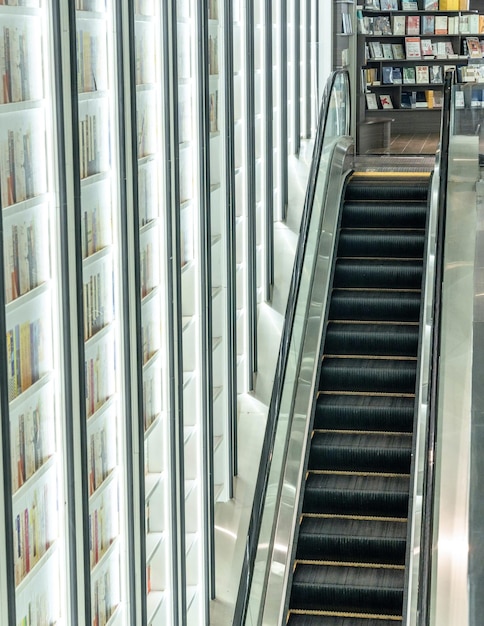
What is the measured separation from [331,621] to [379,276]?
336 centimetres

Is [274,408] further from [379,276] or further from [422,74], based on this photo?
[422,74]

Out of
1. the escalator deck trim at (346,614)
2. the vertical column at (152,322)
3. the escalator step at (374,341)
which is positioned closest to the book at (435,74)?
the escalator step at (374,341)

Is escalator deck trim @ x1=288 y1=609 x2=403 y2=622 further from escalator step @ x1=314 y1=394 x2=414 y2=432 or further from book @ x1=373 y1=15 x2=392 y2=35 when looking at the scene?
book @ x1=373 y1=15 x2=392 y2=35

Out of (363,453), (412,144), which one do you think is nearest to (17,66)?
(363,453)

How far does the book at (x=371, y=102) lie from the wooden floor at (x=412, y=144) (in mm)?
548

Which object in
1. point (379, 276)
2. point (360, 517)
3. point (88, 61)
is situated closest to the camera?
point (88, 61)

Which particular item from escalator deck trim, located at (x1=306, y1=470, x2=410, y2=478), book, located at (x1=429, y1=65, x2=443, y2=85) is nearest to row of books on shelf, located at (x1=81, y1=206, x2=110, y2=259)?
escalator deck trim, located at (x1=306, y1=470, x2=410, y2=478)

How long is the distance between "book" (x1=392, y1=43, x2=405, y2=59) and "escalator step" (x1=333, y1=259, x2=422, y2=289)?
6747 millimetres

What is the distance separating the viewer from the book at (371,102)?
1460 centimetres

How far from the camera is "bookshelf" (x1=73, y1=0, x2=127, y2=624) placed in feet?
13.5

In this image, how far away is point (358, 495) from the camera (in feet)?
23.1

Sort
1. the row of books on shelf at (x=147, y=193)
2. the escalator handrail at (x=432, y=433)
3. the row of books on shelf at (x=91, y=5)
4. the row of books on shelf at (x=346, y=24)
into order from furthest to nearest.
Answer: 1. the row of books on shelf at (x=346, y=24)
2. the row of books on shelf at (x=147, y=193)
3. the row of books on shelf at (x=91, y=5)
4. the escalator handrail at (x=432, y=433)

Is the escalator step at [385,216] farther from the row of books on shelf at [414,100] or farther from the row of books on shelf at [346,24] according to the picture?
the row of books on shelf at [414,100]

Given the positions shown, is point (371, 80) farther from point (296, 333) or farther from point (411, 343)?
point (296, 333)
